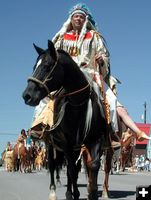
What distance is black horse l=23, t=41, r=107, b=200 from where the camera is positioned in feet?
24.4

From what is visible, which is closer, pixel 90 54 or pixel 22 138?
pixel 90 54

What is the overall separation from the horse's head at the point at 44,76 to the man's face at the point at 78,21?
6.69 feet

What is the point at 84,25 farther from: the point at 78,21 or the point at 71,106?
the point at 71,106

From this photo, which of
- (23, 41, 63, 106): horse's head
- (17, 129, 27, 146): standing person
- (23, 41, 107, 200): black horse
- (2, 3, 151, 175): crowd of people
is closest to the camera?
(23, 41, 63, 106): horse's head

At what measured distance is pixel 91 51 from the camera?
30.7 feet

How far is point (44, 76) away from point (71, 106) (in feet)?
2.49

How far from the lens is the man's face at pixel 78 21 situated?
955cm

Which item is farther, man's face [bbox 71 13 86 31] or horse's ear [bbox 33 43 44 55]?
man's face [bbox 71 13 86 31]

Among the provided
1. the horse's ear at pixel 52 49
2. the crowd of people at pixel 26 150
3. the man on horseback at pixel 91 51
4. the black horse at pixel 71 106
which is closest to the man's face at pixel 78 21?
the man on horseback at pixel 91 51

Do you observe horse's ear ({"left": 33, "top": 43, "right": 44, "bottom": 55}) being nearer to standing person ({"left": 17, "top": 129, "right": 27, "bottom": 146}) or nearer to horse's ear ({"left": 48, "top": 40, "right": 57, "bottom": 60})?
horse's ear ({"left": 48, "top": 40, "right": 57, "bottom": 60})

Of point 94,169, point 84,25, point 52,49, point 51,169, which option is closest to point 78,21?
point 84,25

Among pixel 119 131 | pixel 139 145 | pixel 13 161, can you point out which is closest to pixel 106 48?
pixel 119 131

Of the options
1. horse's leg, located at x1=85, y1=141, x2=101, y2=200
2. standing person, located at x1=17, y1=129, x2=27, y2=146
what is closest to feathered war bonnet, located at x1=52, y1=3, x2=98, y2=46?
horse's leg, located at x1=85, y1=141, x2=101, y2=200

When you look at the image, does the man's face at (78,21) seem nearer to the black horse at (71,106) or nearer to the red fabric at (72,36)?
the red fabric at (72,36)
